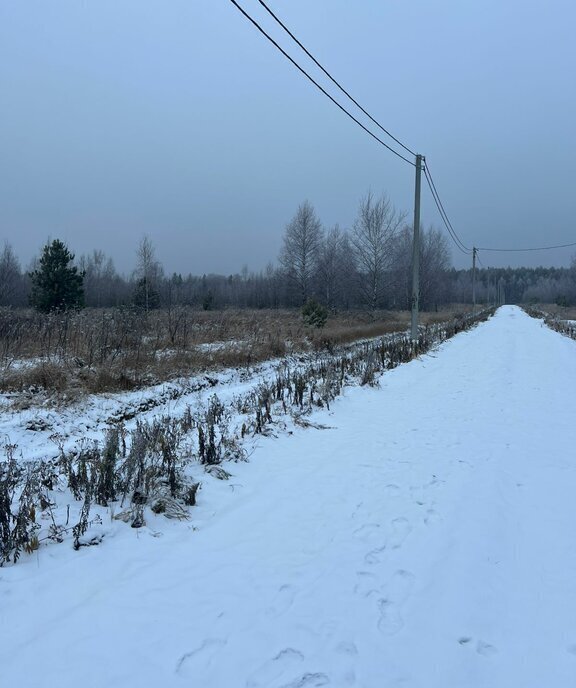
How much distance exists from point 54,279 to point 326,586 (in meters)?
29.9

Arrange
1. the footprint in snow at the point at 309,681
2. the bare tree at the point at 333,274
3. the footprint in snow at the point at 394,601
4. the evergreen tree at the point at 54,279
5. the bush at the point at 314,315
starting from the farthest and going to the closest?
1. the bare tree at the point at 333,274
2. the evergreen tree at the point at 54,279
3. the bush at the point at 314,315
4. the footprint in snow at the point at 394,601
5. the footprint in snow at the point at 309,681

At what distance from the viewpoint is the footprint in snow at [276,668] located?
7.03ft

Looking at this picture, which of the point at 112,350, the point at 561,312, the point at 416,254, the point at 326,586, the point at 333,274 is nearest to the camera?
the point at 326,586

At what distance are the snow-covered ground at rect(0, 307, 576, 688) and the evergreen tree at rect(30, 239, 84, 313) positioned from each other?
27.4 metres

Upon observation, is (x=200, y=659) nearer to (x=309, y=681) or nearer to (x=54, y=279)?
(x=309, y=681)

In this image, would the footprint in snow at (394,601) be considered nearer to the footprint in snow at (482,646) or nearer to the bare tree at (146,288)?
the footprint in snow at (482,646)

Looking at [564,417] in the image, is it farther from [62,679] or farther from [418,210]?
[418,210]

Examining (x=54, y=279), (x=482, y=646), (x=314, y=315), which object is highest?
(x=54, y=279)

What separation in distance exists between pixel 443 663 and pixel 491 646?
1.10 ft

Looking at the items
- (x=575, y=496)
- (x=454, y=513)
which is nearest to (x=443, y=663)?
(x=454, y=513)

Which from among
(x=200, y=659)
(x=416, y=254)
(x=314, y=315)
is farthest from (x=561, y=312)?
(x=200, y=659)

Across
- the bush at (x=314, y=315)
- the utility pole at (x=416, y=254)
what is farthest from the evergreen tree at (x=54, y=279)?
A: the utility pole at (x=416, y=254)

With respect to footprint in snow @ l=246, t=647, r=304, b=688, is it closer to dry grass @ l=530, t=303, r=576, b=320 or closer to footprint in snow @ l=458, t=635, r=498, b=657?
footprint in snow @ l=458, t=635, r=498, b=657

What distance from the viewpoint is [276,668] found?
2225 millimetres
